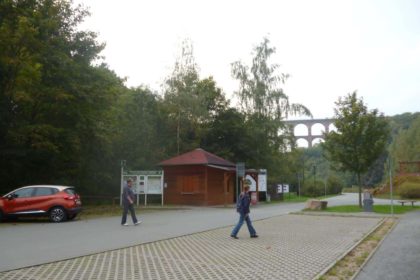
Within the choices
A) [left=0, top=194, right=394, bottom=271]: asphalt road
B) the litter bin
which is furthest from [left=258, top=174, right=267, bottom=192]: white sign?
[left=0, top=194, right=394, bottom=271]: asphalt road

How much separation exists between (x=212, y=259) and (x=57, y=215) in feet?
37.5

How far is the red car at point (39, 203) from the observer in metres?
19.4

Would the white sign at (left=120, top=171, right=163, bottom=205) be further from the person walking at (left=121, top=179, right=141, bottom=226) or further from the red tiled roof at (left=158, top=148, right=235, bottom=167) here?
the person walking at (left=121, top=179, right=141, bottom=226)

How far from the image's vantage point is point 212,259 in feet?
33.8

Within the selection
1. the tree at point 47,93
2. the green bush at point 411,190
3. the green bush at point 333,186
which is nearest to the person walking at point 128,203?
the tree at point 47,93

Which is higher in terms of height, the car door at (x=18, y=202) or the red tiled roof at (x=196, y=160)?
the red tiled roof at (x=196, y=160)

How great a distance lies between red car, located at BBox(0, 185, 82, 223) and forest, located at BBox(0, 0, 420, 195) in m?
3.30

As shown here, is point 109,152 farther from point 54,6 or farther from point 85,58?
point 54,6

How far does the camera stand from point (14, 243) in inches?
490

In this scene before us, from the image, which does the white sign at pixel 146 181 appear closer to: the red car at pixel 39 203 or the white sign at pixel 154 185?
the white sign at pixel 154 185

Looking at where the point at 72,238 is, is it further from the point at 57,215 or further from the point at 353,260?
the point at 353,260

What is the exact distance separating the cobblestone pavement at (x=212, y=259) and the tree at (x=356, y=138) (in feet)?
48.2

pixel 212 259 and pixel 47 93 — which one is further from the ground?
pixel 47 93

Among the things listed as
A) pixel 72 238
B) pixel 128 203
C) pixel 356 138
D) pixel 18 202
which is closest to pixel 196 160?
pixel 356 138
